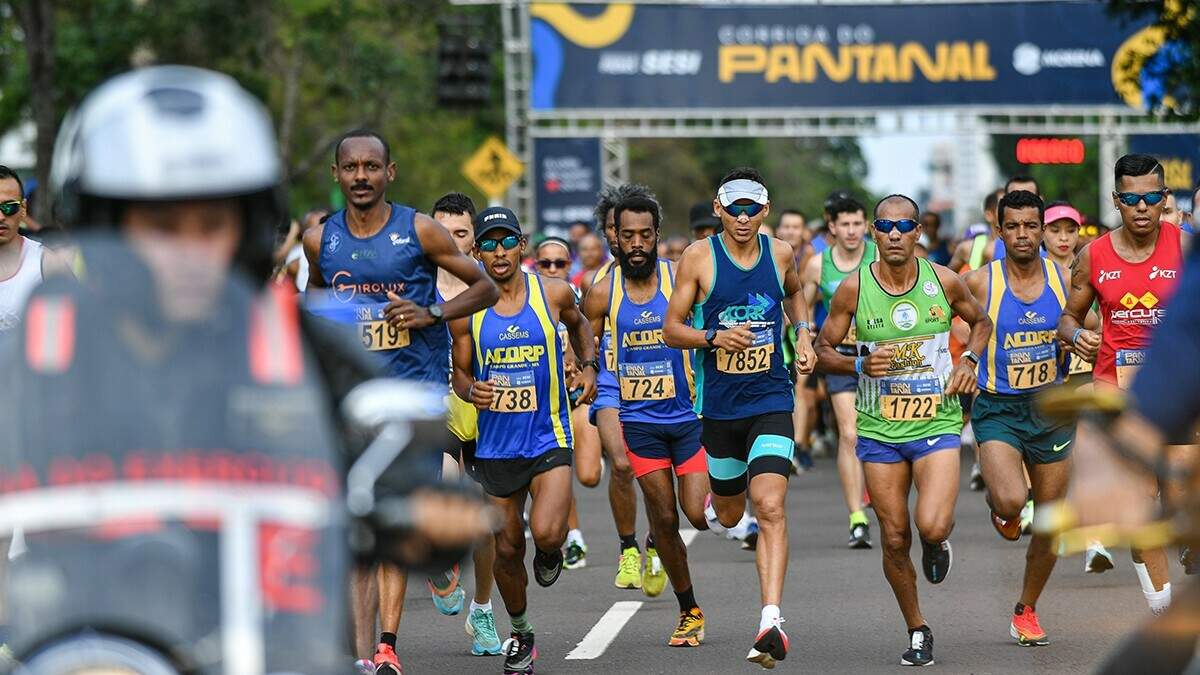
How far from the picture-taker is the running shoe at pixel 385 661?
912cm

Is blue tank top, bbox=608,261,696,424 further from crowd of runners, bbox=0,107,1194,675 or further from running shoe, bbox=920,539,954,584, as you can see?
running shoe, bbox=920,539,954,584

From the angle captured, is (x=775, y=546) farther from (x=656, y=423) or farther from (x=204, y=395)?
(x=204, y=395)

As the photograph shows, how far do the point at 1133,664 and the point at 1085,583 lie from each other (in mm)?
8780

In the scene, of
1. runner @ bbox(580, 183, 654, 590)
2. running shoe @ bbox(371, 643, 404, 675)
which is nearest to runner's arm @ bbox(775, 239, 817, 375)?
runner @ bbox(580, 183, 654, 590)

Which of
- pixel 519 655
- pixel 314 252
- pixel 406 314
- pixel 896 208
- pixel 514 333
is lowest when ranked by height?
pixel 519 655

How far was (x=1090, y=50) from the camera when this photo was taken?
125ft

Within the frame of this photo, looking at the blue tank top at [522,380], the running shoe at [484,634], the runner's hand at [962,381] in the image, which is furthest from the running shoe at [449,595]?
the runner's hand at [962,381]

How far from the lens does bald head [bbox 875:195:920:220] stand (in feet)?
34.2

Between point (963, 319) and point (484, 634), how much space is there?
8.85 feet

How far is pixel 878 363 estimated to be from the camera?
10.1 m

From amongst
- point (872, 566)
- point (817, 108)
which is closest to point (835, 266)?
point (872, 566)

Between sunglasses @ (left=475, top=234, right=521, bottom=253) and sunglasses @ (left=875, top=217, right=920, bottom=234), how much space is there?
1706mm

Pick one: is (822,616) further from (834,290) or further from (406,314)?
(834,290)

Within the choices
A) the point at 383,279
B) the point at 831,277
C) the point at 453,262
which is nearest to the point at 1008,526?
the point at 453,262
